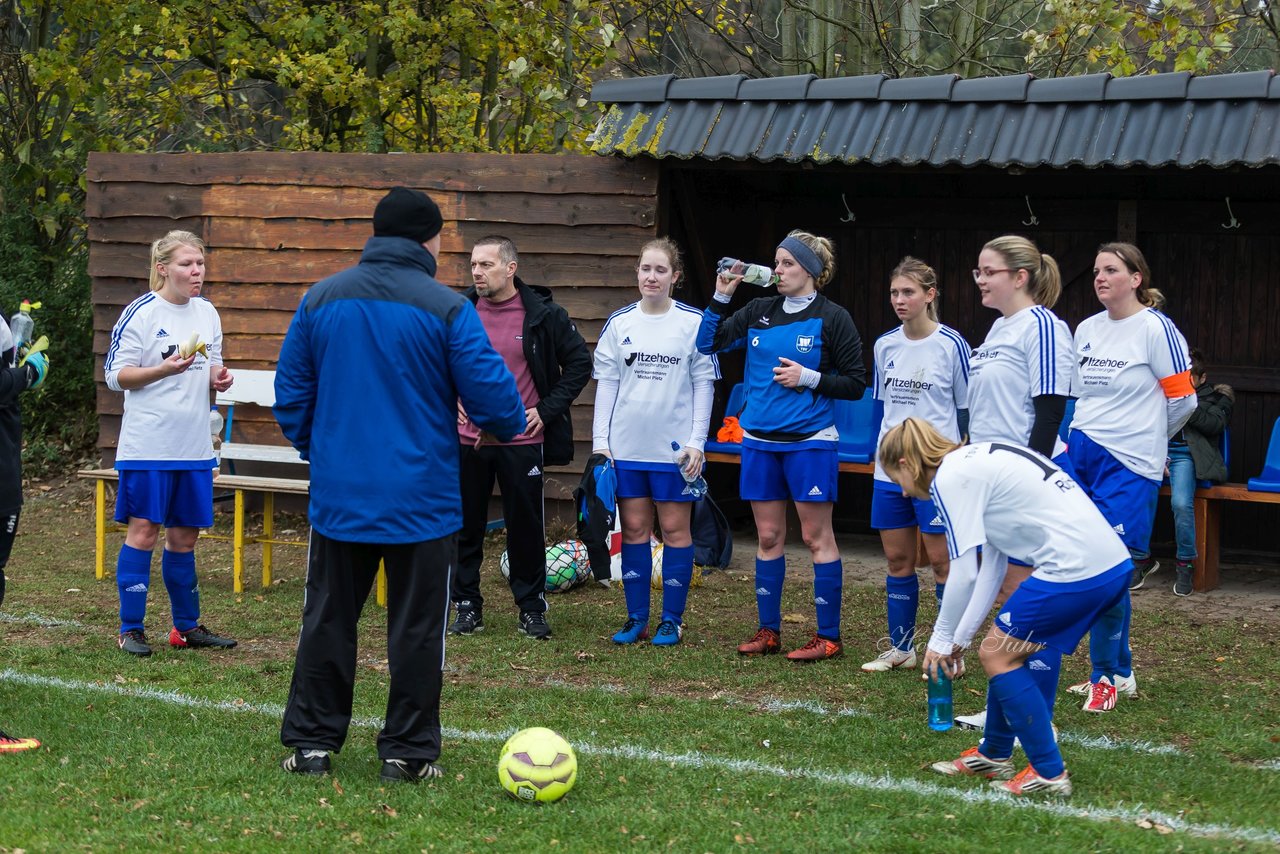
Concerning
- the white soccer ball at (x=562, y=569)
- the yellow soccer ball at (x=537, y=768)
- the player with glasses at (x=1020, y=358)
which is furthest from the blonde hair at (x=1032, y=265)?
the white soccer ball at (x=562, y=569)

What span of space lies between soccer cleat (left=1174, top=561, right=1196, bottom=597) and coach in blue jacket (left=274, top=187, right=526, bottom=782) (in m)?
5.27

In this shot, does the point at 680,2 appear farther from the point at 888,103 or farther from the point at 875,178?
the point at 888,103

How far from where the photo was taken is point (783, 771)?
4762mm

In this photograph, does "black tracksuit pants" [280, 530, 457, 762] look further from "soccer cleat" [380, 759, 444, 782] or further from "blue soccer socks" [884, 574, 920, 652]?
"blue soccer socks" [884, 574, 920, 652]

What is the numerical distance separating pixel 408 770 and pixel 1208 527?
5.83m

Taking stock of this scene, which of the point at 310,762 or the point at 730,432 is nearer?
the point at 310,762

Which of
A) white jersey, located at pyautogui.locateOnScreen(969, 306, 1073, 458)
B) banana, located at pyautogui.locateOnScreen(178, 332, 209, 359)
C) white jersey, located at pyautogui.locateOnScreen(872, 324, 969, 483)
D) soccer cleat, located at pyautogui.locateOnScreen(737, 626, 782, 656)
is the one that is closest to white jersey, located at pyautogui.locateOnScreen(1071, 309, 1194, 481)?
white jersey, located at pyautogui.locateOnScreen(969, 306, 1073, 458)

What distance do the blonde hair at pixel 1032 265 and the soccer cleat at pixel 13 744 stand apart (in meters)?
4.02

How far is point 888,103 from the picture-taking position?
8.56 m

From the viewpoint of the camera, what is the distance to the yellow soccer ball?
432cm

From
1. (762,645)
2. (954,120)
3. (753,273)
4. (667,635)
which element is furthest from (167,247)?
(954,120)

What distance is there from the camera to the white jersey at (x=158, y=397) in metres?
6.45

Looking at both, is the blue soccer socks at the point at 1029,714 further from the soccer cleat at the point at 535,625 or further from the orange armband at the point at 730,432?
the orange armband at the point at 730,432

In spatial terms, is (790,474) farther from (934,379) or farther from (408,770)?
(408,770)
